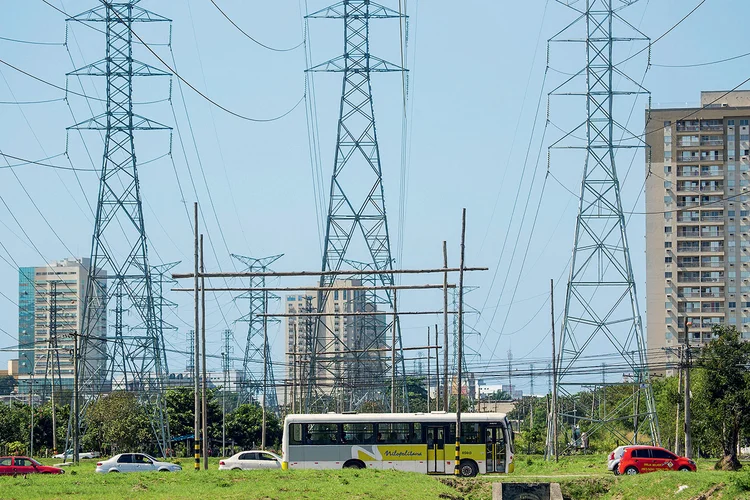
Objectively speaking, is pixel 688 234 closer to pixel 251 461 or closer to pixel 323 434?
pixel 323 434

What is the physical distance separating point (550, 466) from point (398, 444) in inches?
417

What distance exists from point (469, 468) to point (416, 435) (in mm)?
2858

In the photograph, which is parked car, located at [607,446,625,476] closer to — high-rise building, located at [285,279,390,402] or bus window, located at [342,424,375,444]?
bus window, located at [342,424,375,444]

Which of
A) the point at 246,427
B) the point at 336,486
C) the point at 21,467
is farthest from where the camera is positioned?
the point at 246,427

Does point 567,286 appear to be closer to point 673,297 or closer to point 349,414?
point 349,414

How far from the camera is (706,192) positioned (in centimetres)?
13675

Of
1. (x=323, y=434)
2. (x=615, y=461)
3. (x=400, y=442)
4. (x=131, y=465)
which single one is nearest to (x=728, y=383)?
(x=615, y=461)

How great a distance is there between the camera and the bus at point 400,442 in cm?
5078

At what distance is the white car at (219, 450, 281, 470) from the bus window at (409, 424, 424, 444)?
662 centimetres

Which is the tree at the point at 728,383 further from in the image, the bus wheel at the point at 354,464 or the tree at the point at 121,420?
the tree at the point at 121,420

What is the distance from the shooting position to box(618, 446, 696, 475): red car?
49.5 metres

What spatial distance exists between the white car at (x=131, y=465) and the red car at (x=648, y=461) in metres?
20.6

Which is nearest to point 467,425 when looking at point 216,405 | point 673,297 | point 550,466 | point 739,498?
point 550,466

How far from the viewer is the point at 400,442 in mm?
51281
